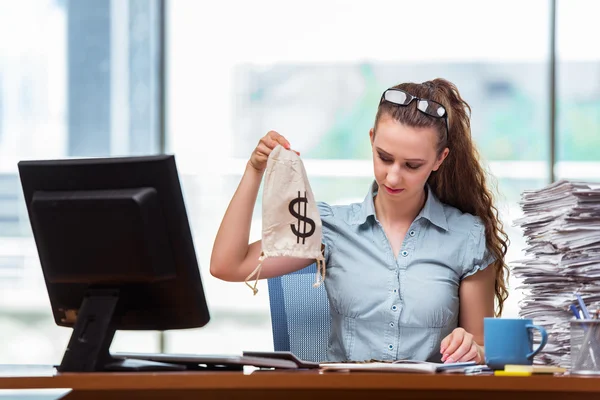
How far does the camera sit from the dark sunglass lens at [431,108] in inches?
76.4

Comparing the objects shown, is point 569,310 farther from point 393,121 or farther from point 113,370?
point 113,370

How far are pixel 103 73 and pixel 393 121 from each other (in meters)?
2.19

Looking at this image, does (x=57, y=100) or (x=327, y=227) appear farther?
(x=57, y=100)

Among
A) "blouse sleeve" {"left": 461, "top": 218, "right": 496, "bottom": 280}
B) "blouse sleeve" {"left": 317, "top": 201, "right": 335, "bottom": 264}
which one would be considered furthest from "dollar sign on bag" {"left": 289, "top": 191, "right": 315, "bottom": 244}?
"blouse sleeve" {"left": 461, "top": 218, "right": 496, "bottom": 280}

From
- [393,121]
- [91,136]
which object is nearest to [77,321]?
[393,121]

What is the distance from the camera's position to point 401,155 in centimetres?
189

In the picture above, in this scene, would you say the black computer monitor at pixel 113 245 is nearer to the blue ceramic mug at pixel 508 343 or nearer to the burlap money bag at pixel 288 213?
the burlap money bag at pixel 288 213

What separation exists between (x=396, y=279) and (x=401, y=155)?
0.30 m

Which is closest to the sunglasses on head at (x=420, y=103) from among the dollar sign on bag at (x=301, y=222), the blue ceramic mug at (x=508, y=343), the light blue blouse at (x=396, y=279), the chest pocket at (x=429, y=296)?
the light blue blouse at (x=396, y=279)

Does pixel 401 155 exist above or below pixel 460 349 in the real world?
above

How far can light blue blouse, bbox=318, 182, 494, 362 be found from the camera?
1965 mm

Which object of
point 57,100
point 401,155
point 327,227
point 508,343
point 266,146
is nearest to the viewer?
point 508,343

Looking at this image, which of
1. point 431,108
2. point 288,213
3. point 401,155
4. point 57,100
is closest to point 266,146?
point 288,213

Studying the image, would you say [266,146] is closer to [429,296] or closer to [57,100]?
[429,296]
